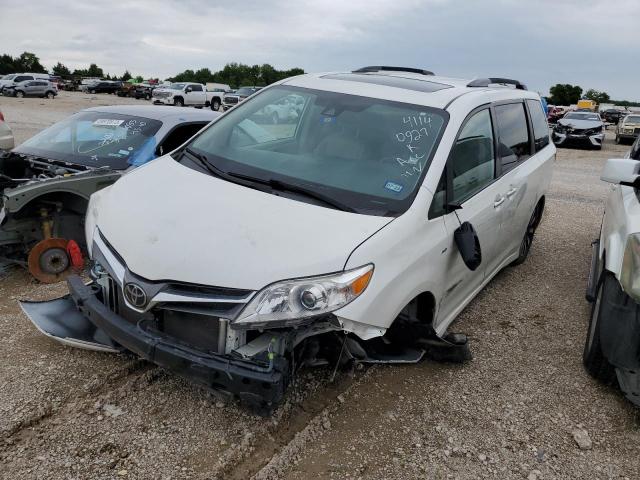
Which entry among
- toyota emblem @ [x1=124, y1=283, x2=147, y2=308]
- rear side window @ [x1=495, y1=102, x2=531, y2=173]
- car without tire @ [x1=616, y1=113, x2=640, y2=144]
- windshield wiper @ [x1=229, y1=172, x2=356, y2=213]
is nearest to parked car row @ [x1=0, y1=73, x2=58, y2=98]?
car without tire @ [x1=616, y1=113, x2=640, y2=144]

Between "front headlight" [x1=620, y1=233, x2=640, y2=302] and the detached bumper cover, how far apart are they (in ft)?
6.23

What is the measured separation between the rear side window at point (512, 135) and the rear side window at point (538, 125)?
27 centimetres

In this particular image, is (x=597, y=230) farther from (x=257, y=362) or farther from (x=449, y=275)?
(x=257, y=362)

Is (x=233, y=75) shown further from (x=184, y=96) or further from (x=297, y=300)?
(x=297, y=300)

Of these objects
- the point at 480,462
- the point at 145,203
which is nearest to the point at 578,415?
the point at 480,462

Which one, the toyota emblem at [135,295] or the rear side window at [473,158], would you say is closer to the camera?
the toyota emblem at [135,295]

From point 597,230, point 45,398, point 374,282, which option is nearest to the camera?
point 374,282

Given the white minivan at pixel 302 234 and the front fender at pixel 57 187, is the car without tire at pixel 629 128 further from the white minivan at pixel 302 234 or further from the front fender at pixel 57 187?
the front fender at pixel 57 187

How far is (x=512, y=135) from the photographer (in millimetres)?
4586

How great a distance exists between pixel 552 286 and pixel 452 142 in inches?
104

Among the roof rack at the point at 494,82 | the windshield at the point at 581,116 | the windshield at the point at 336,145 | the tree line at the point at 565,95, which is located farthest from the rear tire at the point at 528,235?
the tree line at the point at 565,95

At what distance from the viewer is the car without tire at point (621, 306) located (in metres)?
2.99

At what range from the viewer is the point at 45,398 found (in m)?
2.98

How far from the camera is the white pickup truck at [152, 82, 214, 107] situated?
3803cm
